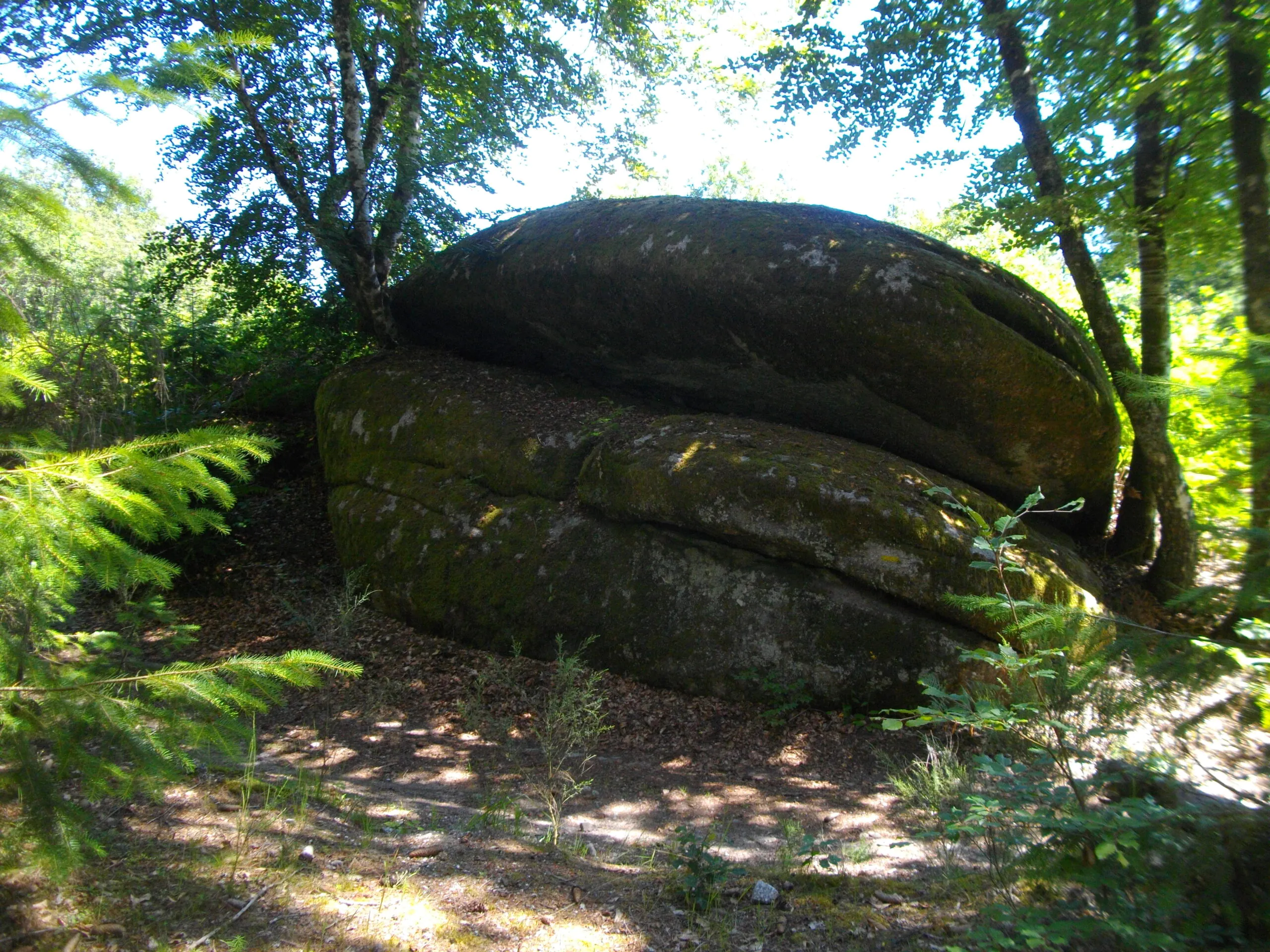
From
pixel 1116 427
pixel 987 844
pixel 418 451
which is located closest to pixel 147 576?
pixel 987 844

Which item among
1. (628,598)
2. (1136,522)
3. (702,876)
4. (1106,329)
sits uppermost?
(1106,329)

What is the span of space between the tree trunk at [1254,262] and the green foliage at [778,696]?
2.97 metres

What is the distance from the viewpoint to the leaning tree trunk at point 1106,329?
710cm

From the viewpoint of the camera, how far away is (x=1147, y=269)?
23.4 ft

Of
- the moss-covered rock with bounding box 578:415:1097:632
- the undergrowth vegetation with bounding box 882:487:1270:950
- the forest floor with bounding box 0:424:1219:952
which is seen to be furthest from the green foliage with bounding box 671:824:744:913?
the moss-covered rock with bounding box 578:415:1097:632

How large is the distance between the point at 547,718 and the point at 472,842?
5.02 ft

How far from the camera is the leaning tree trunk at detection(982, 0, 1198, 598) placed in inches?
279

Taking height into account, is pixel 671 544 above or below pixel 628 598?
above

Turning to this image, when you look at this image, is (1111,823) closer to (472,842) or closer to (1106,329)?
(472,842)

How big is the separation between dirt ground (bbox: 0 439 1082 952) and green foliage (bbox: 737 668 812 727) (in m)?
0.06

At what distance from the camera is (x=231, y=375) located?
1057 cm

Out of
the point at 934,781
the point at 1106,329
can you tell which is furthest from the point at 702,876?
the point at 1106,329

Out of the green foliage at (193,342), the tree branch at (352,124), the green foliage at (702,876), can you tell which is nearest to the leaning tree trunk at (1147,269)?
the green foliage at (702,876)

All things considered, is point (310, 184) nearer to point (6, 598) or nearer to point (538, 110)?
point (538, 110)
